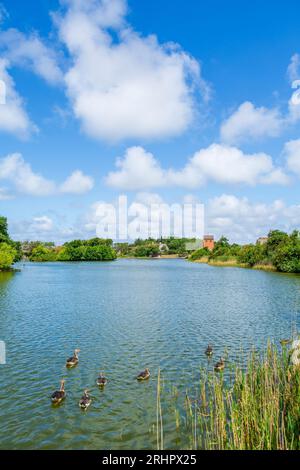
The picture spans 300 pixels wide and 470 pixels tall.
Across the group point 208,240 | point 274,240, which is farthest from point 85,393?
point 208,240

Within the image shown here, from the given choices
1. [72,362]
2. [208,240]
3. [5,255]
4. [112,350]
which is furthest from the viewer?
[208,240]

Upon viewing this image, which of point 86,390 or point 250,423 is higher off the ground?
point 250,423

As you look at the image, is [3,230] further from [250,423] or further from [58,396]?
[250,423]

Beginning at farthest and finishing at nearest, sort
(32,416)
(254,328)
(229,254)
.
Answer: (229,254), (254,328), (32,416)

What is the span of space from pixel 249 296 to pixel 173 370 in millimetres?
20180

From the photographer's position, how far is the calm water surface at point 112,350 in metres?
9.02

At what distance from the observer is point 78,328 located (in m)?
19.7

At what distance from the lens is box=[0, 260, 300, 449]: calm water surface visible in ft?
29.6

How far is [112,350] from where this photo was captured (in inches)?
614

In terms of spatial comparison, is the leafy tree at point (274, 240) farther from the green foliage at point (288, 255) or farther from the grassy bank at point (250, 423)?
the grassy bank at point (250, 423)

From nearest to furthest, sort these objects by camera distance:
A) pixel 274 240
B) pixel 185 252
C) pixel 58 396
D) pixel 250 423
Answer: pixel 250 423, pixel 58 396, pixel 274 240, pixel 185 252

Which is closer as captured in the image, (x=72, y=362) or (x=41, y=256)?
(x=72, y=362)

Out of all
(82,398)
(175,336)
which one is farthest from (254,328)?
(82,398)
